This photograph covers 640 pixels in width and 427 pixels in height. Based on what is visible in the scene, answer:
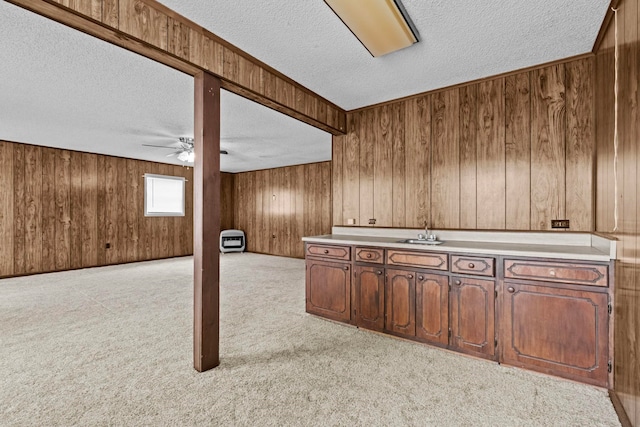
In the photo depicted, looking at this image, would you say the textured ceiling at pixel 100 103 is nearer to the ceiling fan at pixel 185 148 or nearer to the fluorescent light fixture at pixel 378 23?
the ceiling fan at pixel 185 148

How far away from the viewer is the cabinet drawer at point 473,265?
7.72 feet

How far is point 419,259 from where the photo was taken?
2658 millimetres

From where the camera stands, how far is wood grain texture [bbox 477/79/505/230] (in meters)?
2.88

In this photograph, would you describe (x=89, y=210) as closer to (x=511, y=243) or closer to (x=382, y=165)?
(x=382, y=165)

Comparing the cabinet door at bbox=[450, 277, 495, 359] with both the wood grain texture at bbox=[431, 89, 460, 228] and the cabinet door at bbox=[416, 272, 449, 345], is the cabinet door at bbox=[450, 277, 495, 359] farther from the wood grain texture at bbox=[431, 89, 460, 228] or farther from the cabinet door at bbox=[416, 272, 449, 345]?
the wood grain texture at bbox=[431, 89, 460, 228]

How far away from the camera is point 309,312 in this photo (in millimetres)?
3439

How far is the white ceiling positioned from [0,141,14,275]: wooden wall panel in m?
1.53

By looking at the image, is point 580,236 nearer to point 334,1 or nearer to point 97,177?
point 334,1

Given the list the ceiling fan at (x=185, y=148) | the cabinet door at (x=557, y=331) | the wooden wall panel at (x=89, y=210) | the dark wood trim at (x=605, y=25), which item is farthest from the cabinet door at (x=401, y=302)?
the wooden wall panel at (x=89, y=210)

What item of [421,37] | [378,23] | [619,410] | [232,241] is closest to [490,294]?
[619,410]

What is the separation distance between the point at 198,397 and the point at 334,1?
2.65 meters

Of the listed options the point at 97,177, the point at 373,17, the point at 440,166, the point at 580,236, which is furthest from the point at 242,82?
the point at 97,177

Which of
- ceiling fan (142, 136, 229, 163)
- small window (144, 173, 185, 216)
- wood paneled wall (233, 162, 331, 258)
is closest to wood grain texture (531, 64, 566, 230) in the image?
ceiling fan (142, 136, 229, 163)

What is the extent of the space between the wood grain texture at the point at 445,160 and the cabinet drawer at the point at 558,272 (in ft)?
2.91
